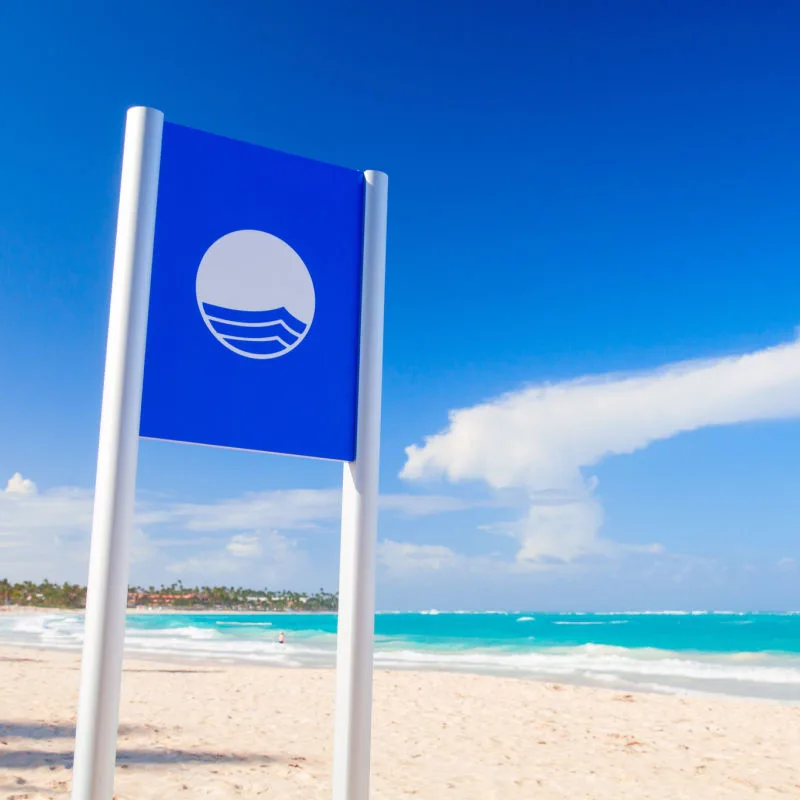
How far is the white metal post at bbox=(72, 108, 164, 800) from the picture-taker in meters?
3.00

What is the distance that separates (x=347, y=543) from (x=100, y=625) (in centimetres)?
109

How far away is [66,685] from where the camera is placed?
1316cm

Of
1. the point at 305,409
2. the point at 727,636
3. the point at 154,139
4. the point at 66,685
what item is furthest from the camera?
the point at 727,636

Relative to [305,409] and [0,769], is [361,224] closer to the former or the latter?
[305,409]

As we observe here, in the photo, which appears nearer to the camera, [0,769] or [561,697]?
[0,769]

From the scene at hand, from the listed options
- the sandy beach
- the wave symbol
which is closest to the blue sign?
the wave symbol

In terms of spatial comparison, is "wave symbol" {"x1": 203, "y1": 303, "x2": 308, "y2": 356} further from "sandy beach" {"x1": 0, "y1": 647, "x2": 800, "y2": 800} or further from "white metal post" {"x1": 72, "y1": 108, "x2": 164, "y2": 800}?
"sandy beach" {"x1": 0, "y1": 647, "x2": 800, "y2": 800}

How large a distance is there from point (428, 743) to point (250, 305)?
6.92 m

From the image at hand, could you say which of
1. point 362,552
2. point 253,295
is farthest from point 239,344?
point 362,552

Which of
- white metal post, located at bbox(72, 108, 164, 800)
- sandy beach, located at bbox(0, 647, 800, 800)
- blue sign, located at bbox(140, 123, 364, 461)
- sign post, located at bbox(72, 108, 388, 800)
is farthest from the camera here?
sandy beach, located at bbox(0, 647, 800, 800)

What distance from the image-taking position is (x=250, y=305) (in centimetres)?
350

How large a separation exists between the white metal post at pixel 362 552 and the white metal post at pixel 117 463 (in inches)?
37.0

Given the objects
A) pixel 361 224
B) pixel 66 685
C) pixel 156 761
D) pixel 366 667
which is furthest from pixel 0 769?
pixel 66 685

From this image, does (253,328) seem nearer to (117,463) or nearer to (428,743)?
(117,463)
